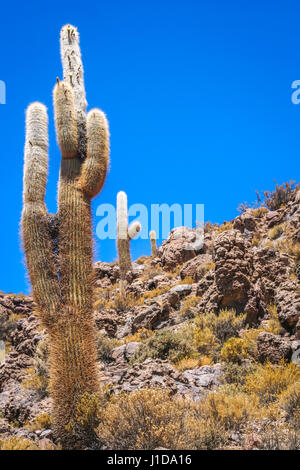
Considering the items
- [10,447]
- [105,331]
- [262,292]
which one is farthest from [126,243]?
[10,447]

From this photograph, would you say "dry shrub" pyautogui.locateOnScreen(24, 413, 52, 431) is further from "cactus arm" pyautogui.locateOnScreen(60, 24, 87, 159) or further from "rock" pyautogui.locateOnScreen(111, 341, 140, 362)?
"cactus arm" pyautogui.locateOnScreen(60, 24, 87, 159)

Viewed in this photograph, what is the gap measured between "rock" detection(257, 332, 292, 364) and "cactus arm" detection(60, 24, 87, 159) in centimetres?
483

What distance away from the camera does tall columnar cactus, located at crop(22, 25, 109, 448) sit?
6477 mm

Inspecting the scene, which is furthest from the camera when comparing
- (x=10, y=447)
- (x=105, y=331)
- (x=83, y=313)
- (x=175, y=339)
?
(x=105, y=331)

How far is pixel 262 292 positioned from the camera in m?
10.5

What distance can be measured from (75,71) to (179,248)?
32.2ft

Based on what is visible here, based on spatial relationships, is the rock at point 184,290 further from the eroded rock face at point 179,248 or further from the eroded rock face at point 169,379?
the eroded rock face at point 169,379

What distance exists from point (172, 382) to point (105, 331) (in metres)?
4.76

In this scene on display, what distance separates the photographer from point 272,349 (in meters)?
7.84

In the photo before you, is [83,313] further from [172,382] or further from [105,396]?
[172,382]

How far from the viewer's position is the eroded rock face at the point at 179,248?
55.7ft

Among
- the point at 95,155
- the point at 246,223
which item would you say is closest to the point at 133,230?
the point at 246,223

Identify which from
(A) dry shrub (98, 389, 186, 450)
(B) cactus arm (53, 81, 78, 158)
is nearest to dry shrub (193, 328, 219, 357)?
(A) dry shrub (98, 389, 186, 450)
